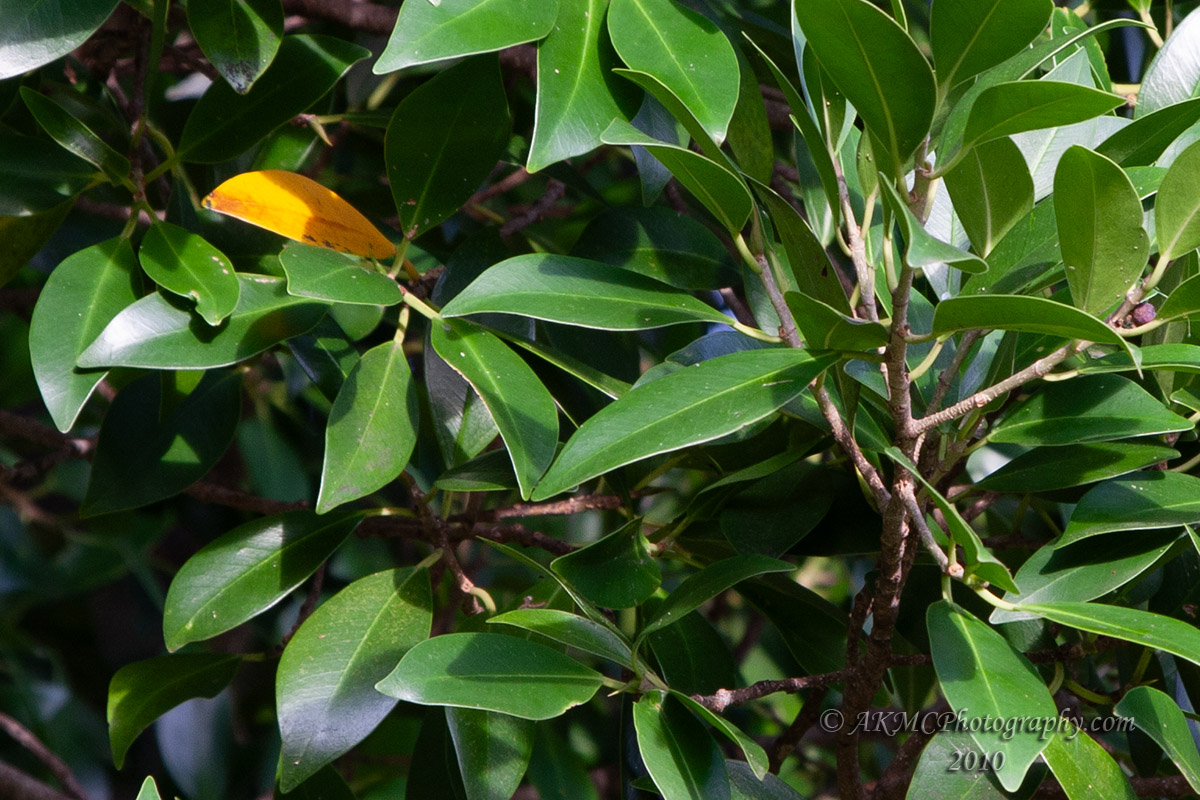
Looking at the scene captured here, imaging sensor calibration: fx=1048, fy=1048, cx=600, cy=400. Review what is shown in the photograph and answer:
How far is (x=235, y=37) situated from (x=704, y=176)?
30 centimetres

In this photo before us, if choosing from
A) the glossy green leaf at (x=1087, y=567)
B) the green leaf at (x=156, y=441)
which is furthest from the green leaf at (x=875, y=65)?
the green leaf at (x=156, y=441)

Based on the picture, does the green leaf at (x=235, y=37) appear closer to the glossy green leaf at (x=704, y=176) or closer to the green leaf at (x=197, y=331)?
the green leaf at (x=197, y=331)

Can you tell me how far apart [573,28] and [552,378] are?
243 millimetres

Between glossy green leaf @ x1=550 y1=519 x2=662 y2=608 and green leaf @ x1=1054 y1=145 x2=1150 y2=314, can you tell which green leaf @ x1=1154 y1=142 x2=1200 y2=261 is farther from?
glossy green leaf @ x1=550 y1=519 x2=662 y2=608

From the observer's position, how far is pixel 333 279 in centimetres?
52

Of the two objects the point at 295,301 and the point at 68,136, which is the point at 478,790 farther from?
the point at 68,136

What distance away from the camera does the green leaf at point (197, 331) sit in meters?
0.53

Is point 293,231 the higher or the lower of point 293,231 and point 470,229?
the higher

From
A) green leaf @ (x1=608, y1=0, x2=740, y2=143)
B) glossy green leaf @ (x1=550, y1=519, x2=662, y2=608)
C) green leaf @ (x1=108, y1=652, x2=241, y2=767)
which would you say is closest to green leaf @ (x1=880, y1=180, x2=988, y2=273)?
green leaf @ (x1=608, y1=0, x2=740, y2=143)

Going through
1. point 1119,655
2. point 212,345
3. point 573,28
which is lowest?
point 1119,655

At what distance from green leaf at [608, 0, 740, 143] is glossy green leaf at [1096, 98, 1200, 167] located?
18 cm

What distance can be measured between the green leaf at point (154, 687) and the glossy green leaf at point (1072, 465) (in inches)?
21.3

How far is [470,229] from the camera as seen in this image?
1.03 m

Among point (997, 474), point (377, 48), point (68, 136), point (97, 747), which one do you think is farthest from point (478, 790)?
point (97, 747)
